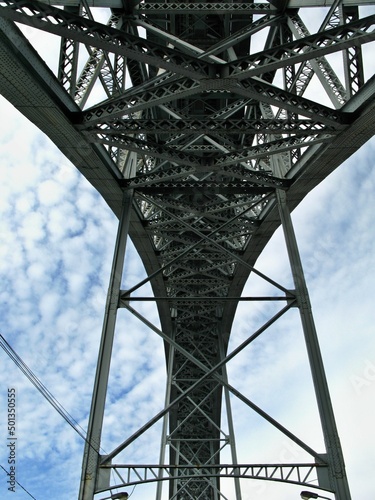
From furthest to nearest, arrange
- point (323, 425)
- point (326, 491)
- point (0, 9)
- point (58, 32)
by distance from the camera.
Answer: point (323, 425), point (326, 491), point (58, 32), point (0, 9)

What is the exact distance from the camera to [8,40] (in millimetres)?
7527

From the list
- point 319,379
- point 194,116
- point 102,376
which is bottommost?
point 319,379

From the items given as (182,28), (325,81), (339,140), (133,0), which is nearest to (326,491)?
(339,140)

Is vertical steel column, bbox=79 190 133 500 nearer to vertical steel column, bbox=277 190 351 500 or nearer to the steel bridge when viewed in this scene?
the steel bridge

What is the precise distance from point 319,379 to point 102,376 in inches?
163

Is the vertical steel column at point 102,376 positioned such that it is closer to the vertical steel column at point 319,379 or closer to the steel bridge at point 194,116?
the steel bridge at point 194,116

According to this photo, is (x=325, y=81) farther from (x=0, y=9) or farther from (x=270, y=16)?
(x=0, y=9)

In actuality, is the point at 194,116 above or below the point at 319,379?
above

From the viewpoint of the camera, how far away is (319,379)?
9516mm

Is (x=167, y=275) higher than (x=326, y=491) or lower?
higher

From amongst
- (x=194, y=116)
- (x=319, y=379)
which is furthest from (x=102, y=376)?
(x=194, y=116)

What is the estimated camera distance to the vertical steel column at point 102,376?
8.66 meters

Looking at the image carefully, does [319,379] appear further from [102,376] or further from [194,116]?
[194,116]

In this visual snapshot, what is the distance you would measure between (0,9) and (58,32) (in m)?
0.83
